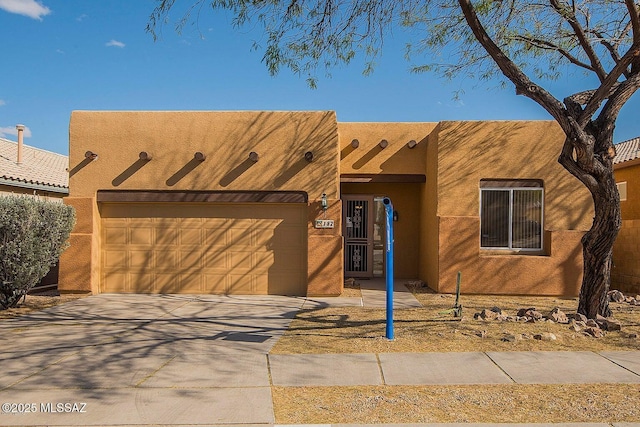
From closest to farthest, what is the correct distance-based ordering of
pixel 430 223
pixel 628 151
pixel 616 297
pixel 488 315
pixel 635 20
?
pixel 635 20, pixel 488 315, pixel 616 297, pixel 430 223, pixel 628 151

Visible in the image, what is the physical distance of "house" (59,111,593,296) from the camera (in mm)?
12383

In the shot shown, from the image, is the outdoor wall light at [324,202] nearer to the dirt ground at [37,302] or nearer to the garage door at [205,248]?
the garage door at [205,248]

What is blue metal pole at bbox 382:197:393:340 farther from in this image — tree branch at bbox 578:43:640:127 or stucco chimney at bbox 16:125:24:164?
stucco chimney at bbox 16:125:24:164

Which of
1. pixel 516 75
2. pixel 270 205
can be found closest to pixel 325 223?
pixel 270 205

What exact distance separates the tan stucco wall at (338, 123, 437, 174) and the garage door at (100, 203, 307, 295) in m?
2.53

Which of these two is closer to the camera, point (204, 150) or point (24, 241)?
point (24, 241)

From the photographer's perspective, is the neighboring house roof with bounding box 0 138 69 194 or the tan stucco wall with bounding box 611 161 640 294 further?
the neighboring house roof with bounding box 0 138 69 194

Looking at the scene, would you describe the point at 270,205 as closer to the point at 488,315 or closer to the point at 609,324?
the point at 488,315

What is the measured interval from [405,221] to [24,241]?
9685 millimetres

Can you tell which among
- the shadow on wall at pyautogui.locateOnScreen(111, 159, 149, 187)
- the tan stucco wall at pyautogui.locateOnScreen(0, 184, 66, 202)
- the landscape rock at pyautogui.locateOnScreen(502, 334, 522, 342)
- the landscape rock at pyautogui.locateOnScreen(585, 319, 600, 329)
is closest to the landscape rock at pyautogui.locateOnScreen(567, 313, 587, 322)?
the landscape rock at pyautogui.locateOnScreen(585, 319, 600, 329)

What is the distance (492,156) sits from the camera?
12.6 meters

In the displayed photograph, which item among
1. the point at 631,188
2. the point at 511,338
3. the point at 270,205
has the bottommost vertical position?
the point at 511,338

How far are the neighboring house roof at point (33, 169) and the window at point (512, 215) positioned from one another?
45.6ft

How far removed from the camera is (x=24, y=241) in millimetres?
10133
